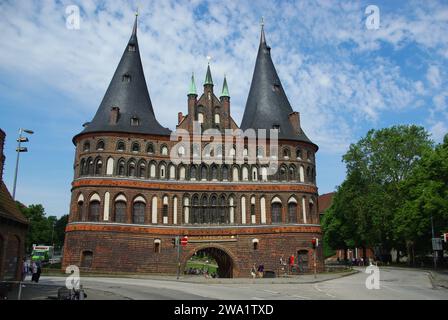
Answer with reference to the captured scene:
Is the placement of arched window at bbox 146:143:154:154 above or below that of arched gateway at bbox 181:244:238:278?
above

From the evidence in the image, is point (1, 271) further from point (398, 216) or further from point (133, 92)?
point (398, 216)

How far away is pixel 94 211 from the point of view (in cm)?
3947

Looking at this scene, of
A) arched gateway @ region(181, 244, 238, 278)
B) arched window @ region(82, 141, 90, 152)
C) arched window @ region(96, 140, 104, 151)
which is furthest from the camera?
arched window @ region(82, 141, 90, 152)

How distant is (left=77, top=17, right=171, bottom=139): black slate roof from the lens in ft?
136

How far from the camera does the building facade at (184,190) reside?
39281 millimetres

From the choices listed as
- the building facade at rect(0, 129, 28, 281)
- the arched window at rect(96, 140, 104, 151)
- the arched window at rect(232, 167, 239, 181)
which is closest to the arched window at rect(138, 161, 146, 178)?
the arched window at rect(96, 140, 104, 151)

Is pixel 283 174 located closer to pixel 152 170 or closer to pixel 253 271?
pixel 253 271

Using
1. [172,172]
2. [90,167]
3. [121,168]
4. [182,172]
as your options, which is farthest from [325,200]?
[90,167]

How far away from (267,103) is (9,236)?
98.3 ft

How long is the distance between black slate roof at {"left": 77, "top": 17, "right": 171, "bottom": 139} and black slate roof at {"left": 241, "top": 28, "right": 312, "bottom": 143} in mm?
9236

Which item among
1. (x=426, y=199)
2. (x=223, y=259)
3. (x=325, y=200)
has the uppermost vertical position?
(x=325, y=200)

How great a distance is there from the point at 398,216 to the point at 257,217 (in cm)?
1468

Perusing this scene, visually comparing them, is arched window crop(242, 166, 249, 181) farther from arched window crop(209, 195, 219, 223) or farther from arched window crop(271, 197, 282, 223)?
arched window crop(209, 195, 219, 223)
